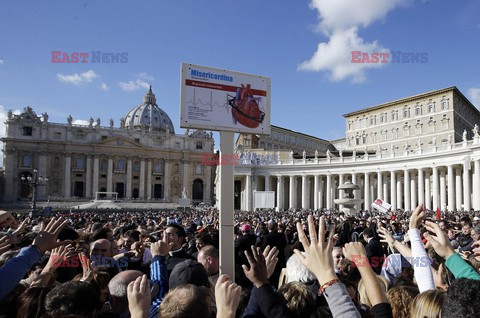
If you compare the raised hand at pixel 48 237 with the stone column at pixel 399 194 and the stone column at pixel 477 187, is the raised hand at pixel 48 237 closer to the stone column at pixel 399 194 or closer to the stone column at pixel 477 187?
the stone column at pixel 477 187

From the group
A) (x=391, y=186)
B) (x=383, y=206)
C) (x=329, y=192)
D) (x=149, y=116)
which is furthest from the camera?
(x=149, y=116)

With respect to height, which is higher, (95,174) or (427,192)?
(95,174)

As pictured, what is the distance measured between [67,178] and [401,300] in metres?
94.8

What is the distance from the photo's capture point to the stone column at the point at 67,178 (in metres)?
85.6

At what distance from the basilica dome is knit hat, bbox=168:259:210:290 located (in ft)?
406

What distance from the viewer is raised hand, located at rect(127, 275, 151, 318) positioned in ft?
8.18

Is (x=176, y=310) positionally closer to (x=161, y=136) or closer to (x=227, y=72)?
(x=227, y=72)

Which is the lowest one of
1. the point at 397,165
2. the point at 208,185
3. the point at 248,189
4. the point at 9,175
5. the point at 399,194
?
the point at 399,194

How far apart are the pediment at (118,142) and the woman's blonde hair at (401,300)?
315 feet

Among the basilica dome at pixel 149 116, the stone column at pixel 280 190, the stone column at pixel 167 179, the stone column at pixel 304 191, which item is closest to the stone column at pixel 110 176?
the stone column at pixel 167 179

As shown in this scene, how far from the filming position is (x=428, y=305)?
2699 mm

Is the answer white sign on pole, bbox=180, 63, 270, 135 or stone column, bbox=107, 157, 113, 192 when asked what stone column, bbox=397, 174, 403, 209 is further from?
stone column, bbox=107, 157, 113, 192

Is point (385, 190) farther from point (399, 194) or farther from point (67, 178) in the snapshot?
point (67, 178)

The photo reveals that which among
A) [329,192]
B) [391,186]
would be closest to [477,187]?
[391,186]
